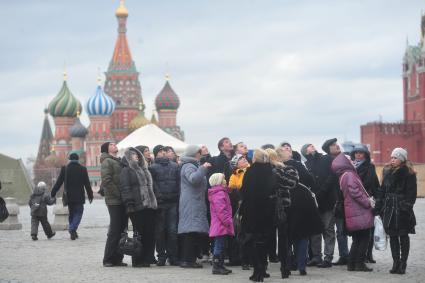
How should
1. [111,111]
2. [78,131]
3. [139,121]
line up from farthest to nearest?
[139,121], [78,131], [111,111]

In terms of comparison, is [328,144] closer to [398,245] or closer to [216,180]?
[216,180]

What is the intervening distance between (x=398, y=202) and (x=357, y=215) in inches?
19.3

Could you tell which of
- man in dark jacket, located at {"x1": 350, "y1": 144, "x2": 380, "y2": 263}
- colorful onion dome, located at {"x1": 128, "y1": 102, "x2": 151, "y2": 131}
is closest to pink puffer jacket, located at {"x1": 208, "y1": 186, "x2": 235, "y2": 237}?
man in dark jacket, located at {"x1": 350, "y1": 144, "x2": 380, "y2": 263}

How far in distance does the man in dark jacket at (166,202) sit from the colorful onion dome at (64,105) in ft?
346

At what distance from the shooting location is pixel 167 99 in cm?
12150

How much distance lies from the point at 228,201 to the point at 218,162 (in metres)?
1.02

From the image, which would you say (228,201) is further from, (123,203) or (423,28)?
(423,28)

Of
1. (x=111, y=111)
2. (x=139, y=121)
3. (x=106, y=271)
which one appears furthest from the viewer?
(x=139, y=121)

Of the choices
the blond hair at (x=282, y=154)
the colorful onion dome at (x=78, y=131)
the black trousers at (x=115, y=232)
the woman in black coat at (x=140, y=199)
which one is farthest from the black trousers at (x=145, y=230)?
the colorful onion dome at (x=78, y=131)

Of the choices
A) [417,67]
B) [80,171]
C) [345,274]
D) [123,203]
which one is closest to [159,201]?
[123,203]

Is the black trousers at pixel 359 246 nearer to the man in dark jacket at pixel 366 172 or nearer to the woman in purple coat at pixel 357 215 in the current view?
the woman in purple coat at pixel 357 215

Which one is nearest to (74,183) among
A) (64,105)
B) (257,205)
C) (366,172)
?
(366,172)

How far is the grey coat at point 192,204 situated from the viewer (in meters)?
12.6

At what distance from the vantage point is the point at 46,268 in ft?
41.1
